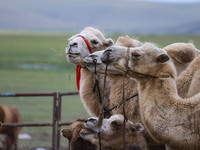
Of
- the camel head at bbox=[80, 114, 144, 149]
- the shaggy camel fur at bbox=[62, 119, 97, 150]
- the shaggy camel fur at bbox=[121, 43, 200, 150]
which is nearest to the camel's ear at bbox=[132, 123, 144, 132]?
the camel head at bbox=[80, 114, 144, 149]

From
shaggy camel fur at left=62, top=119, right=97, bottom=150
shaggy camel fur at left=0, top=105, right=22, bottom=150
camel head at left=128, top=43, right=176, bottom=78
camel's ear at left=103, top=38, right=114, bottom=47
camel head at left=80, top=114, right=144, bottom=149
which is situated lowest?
shaggy camel fur at left=0, top=105, right=22, bottom=150

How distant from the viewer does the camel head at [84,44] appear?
543 cm

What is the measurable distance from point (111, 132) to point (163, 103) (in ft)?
2.84

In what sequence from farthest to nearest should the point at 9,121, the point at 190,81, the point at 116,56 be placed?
1. the point at 9,121
2. the point at 190,81
3. the point at 116,56

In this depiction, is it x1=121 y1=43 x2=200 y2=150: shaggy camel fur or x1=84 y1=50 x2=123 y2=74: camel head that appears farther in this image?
x1=84 y1=50 x2=123 y2=74: camel head

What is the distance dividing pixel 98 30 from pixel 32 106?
37.6 ft

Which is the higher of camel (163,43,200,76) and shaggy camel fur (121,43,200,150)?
camel (163,43,200,76)

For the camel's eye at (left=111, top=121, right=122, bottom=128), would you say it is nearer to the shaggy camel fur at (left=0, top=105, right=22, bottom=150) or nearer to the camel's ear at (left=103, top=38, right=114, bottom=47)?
the camel's ear at (left=103, top=38, right=114, bottom=47)

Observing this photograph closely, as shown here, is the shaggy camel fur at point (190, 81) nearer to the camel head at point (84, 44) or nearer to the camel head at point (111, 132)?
the camel head at point (111, 132)

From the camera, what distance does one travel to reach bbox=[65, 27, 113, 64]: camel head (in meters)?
5.43

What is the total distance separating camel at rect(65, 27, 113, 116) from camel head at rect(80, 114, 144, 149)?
2.74 ft

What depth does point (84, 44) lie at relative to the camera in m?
5.59

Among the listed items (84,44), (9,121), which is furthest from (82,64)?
(9,121)

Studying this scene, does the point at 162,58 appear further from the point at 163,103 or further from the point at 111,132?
the point at 111,132
